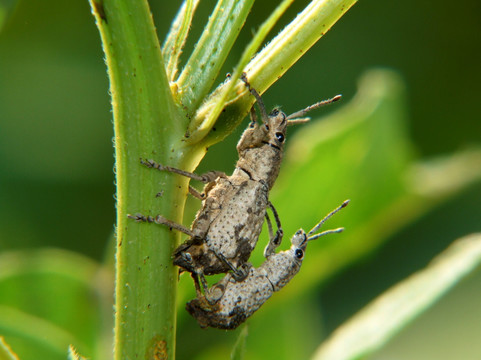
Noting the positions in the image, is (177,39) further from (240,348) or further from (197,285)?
(197,285)

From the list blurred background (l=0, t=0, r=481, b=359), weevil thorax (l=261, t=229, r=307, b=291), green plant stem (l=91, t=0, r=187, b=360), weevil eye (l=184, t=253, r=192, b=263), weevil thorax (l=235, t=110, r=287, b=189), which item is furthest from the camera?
blurred background (l=0, t=0, r=481, b=359)

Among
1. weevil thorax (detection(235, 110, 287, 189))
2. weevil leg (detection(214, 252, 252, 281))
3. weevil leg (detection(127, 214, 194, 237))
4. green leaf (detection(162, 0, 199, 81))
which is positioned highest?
weevil thorax (detection(235, 110, 287, 189))

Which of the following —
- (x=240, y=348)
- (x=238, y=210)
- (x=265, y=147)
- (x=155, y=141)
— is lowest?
(x=240, y=348)

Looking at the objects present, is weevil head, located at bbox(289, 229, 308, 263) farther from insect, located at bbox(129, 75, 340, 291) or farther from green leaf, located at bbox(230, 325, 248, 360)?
green leaf, located at bbox(230, 325, 248, 360)

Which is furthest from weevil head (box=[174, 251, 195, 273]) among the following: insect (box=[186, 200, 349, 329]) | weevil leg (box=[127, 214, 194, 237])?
insect (box=[186, 200, 349, 329])

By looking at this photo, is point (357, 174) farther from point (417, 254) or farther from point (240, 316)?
point (417, 254)

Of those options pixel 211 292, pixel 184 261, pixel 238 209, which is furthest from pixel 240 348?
pixel 238 209

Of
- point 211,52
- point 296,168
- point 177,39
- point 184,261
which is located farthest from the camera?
point 296,168
